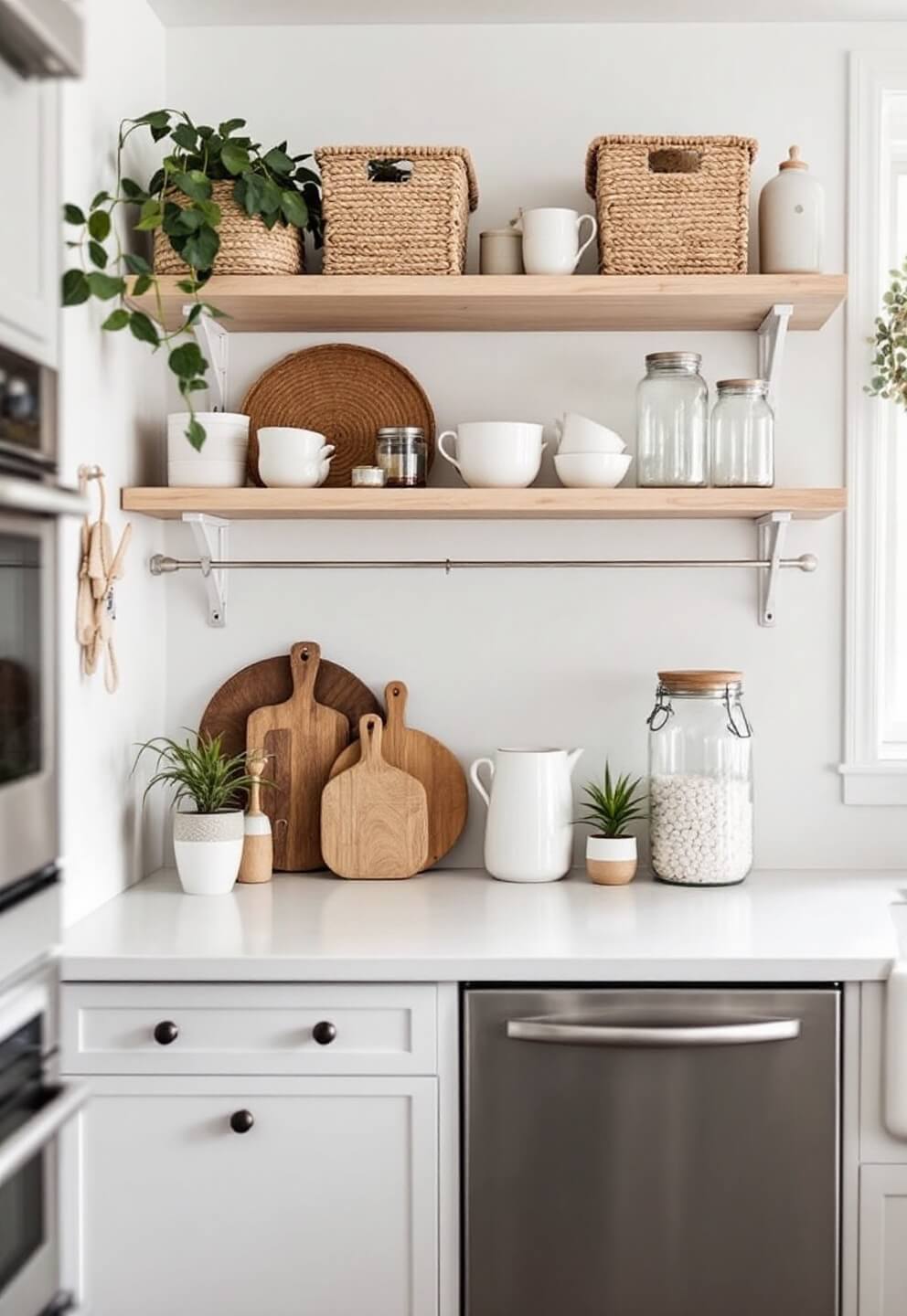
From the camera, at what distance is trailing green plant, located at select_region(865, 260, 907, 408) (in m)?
2.51

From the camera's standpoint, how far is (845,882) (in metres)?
2.45

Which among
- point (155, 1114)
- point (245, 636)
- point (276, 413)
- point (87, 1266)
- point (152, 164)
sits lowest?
point (87, 1266)

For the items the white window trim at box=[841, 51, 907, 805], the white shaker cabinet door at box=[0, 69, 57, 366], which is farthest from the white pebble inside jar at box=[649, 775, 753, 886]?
the white shaker cabinet door at box=[0, 69, 57, 366]

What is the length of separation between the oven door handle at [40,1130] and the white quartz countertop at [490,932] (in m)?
0.64

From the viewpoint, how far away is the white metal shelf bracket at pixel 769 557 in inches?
97.0

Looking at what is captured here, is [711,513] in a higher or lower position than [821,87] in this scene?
lower

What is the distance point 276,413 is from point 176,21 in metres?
0.73

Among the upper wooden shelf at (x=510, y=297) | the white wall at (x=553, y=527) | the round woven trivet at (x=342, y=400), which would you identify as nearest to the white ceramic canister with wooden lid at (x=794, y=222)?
the upper wooden shelf at (x=510, y=297)

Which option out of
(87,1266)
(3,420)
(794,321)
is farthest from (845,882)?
(3,420)

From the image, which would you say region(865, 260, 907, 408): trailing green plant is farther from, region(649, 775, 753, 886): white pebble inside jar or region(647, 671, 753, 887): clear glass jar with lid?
region(649, 775, 753, 886): white pebble inside jar

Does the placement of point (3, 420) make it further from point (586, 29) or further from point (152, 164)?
point (586, 29)

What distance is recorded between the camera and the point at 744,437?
2369 millimetres

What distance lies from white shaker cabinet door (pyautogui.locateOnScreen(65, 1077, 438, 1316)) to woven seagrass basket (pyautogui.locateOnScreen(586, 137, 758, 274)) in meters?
1.36

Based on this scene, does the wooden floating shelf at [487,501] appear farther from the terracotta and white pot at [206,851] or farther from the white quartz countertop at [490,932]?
the white quartz countertop at [490,932]
